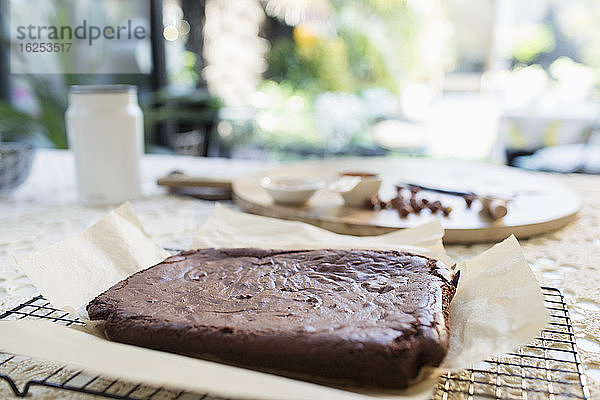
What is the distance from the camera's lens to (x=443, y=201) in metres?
1.51

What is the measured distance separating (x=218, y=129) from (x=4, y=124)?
2843 mm

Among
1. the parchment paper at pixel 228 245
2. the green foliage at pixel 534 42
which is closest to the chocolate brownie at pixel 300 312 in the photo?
the parchment paper at pixel 228 245

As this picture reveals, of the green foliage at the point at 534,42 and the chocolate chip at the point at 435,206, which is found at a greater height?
the green foliage at the point at 534,42

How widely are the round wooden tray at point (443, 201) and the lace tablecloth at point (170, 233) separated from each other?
45 millimetres

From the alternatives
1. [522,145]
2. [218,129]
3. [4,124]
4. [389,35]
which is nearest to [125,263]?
[4,124]

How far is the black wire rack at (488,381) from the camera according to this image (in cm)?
62

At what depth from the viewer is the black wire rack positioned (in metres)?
0.62

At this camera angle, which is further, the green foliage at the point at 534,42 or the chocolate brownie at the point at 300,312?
the green foliage at the point at 534,42

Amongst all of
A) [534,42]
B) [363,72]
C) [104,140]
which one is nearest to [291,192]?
[104,140]

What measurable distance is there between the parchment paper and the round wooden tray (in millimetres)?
174

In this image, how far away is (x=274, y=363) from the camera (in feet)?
2.03

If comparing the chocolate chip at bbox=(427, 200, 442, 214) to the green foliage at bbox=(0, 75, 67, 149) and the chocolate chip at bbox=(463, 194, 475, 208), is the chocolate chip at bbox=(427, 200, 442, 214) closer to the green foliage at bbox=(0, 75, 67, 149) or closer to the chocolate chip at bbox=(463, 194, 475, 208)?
the chocolate chip at bbox=(463, 194, 475, 208)

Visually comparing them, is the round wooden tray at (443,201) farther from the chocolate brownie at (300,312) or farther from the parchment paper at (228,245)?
the chocolate brownie at (300,312)

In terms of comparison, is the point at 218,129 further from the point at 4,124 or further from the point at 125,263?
the point at 125,263
